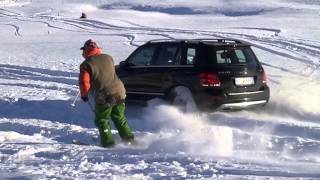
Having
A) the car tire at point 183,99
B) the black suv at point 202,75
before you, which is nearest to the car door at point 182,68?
the black suv at point 202,75

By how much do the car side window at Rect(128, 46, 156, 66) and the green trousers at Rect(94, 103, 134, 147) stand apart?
3108 mm

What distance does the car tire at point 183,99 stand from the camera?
10.8 metres

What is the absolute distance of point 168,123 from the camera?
399 inches

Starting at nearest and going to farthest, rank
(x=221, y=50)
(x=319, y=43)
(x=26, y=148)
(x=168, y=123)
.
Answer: (x=26, y=148) < (x=168, y=123) < (x=221, y=50) < (x=319, y=43)

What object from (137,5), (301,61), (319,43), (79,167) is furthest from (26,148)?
(137,5)

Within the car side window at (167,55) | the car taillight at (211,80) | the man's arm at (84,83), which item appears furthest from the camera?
the car side window at (167,55)

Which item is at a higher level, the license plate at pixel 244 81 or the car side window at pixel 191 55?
the car side window at pixel 191 55

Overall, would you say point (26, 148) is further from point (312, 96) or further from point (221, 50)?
point (312, 96)

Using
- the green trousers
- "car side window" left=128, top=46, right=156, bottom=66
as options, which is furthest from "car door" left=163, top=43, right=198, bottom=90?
the green trousers

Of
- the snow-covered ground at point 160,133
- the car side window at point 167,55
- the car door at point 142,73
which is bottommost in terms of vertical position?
the snow-covered ground at point 160,133

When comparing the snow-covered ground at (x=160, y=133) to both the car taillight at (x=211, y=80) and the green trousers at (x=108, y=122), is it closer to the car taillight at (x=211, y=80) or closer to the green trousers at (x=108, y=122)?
the green trousers at (x=108, y=122)

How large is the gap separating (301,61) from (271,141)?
11.3m

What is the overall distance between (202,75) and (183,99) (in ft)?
2.16

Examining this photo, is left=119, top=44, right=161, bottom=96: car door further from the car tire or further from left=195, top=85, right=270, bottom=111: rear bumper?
left=195, top=85, right=270, bottom=111: rear bumper
